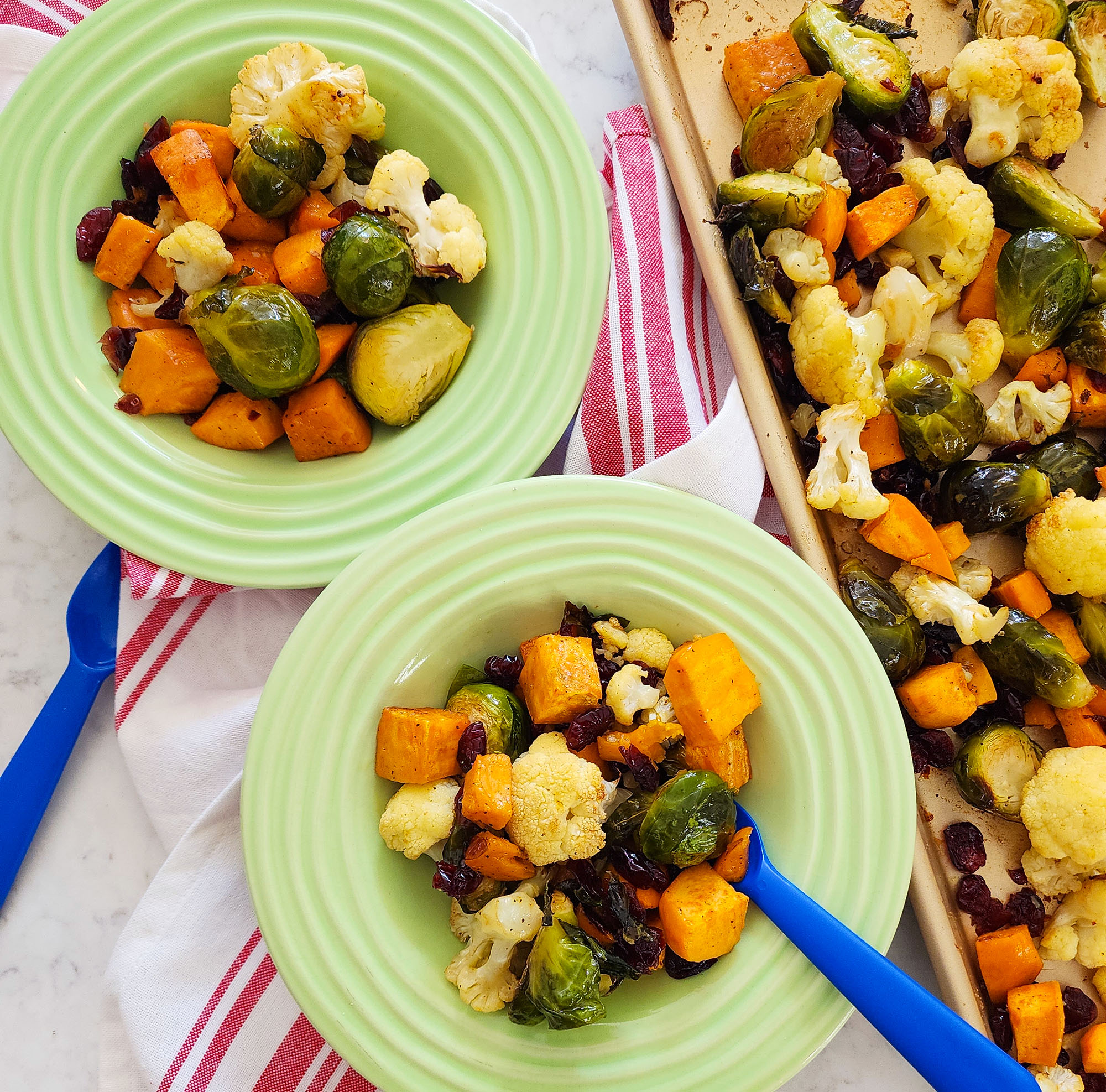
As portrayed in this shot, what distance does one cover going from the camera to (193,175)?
1707 mm

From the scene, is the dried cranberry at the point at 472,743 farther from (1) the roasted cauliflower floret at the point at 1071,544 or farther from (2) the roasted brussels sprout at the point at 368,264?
(1) the roasted cauliflower floret at the point at 1071,544

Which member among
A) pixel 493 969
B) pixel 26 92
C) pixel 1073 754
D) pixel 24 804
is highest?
pixel 26 92

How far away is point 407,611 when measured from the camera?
161 centimetres

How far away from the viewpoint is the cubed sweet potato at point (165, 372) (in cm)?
171

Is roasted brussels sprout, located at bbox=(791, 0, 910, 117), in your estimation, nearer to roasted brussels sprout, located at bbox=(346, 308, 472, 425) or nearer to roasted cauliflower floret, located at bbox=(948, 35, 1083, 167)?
roasted cauliflower floret, located at bbox=(948, 35, 1083, 167)

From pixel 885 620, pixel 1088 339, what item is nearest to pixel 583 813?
pixel 885 620

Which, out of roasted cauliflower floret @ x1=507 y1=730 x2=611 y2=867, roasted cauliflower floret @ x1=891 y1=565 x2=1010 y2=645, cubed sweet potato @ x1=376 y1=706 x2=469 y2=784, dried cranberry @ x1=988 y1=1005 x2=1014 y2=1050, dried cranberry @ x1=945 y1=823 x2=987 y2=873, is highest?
cubed sweet potato @ x1=376 y1=706 x2=469 y2=784

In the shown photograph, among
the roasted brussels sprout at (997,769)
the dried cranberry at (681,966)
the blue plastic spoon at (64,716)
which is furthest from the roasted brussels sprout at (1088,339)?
the blue plastic spoon at (64,716)

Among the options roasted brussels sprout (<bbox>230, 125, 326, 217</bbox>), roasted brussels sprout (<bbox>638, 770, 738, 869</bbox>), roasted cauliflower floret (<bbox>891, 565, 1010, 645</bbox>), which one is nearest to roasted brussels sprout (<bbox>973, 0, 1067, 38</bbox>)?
roasted cauliflower floret (<bbox>891, 565, 1010, 645</bbox>)

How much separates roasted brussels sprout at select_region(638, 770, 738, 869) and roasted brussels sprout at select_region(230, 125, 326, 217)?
4.16 feet

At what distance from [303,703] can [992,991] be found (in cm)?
144

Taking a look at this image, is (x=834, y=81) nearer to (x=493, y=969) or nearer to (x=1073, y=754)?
(x=1073, y=754)

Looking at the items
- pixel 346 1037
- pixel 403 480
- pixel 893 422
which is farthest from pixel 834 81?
pixel 346 1037

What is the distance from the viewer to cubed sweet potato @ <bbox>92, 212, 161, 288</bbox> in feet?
5.61
